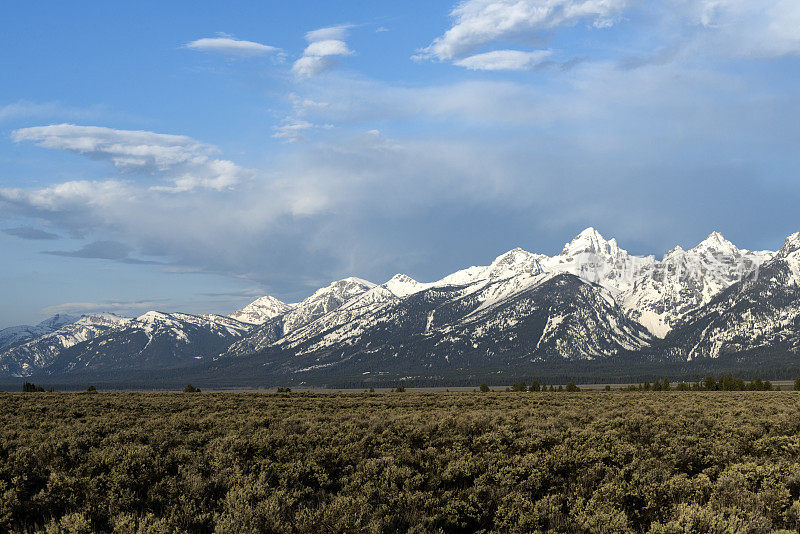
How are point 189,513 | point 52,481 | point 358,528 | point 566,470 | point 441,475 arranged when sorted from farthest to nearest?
point 566,470 → point 441,475 → point 52,481 → point 189,513 → point 358,528

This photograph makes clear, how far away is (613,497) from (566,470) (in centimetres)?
384

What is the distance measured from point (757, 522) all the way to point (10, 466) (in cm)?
2014

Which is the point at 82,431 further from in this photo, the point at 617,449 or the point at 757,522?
the point at 757,522

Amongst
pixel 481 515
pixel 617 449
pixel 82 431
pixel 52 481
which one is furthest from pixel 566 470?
pixel 82 431

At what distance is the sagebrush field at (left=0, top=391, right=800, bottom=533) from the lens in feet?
40.8

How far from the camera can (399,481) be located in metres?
16.0

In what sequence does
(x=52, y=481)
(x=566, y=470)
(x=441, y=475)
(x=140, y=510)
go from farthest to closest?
(x=566, y=470)
(x=441, y=475)
(x=52, y=481)
(x=140, y=510)

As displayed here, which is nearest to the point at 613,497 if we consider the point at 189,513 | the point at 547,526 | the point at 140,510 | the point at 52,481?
the point at 547,526

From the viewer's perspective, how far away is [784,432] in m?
27.0

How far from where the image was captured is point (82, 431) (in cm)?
2464

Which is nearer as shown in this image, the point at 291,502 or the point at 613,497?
the point at 291,502

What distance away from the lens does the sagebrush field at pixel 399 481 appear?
12.4 m

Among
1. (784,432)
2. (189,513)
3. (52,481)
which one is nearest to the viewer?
(189,513)

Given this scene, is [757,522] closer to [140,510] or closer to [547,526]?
[547,526]
